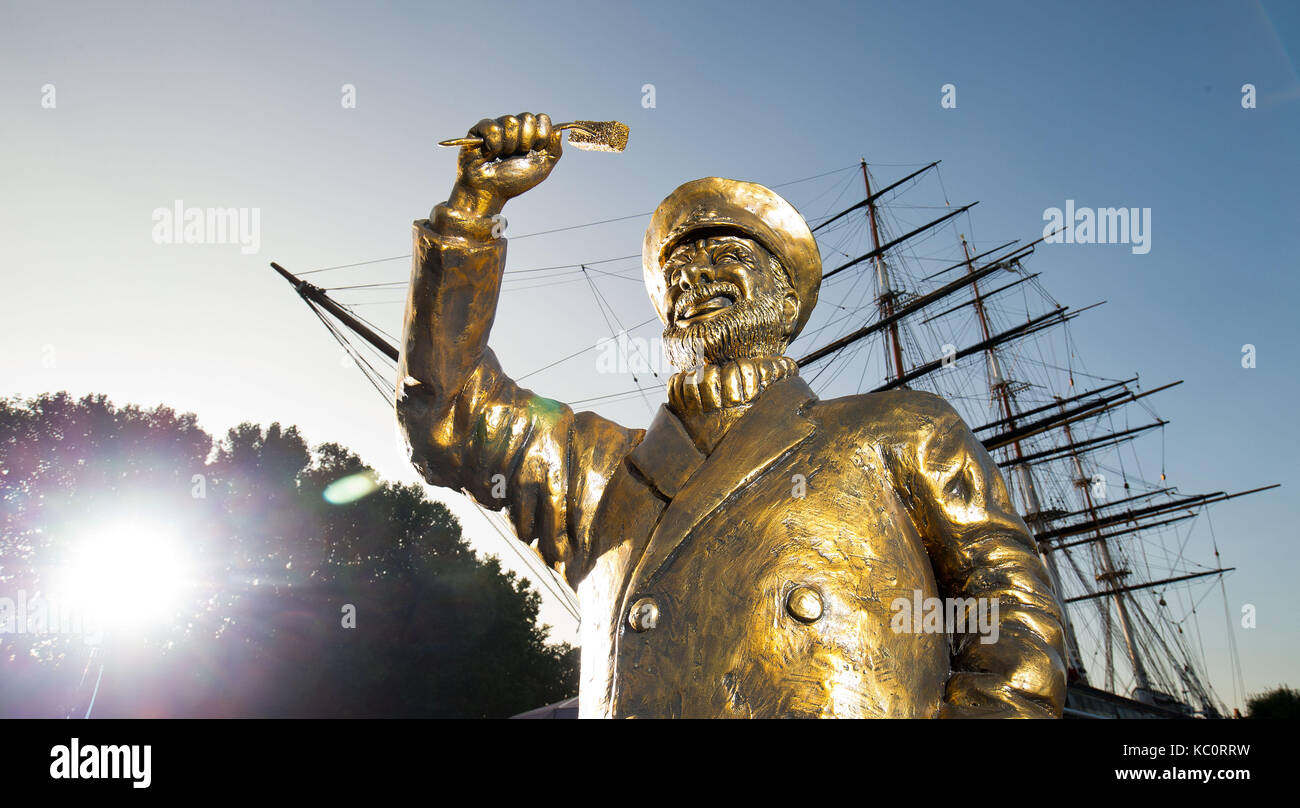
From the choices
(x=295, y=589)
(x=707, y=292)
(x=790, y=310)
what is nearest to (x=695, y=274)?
(x=707, y=292)

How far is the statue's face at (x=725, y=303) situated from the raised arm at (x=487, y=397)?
1.50 ft

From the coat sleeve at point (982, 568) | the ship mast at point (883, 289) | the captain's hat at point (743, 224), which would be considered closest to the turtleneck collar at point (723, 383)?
the captain's hat at point (743, 224)

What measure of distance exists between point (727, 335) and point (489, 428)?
3.00 ft

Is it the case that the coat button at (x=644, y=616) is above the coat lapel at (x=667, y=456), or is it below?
below

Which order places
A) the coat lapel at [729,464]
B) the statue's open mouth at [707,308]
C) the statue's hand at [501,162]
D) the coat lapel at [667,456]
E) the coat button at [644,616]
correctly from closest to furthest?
the coat button at [644,616] < the coat lapel at [729,464] < the statue's hand at [501,162] < the coat lapel at [667,456] < the statue's open mouth at [707,308]

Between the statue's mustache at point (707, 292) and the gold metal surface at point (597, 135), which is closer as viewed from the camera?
the gold metal surface at point (597, 135)

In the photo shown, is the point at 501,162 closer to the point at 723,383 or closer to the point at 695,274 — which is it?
the point at 695,274

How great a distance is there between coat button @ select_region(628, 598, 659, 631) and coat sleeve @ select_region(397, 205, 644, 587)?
522 mm

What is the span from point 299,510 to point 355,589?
10.2ft

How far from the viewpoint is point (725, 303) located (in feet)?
9.86

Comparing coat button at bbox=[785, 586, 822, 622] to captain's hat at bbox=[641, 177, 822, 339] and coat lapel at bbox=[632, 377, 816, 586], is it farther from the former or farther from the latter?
captain's hat at bbox=[641, 177, 822, 339]

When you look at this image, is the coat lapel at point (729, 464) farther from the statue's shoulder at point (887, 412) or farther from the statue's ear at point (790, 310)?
the statue's ear at point (790, 310)

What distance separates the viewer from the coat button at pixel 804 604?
2.19m

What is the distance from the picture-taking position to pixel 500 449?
9.50 feet
